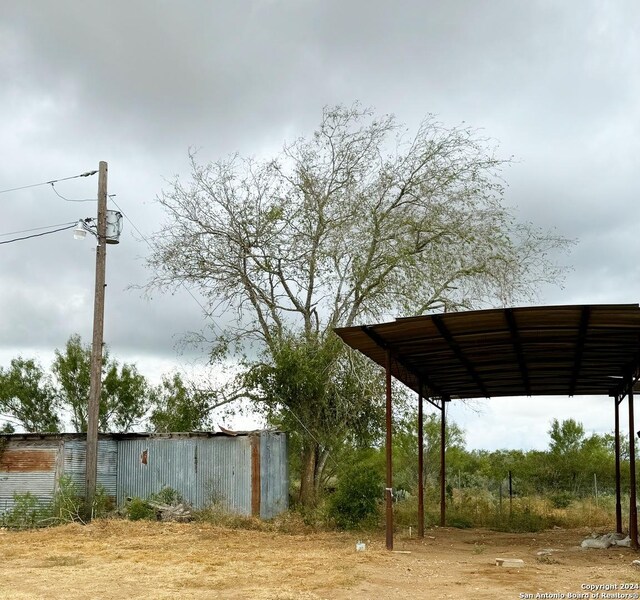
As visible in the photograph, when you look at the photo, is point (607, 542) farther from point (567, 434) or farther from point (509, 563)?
point (567, 434)

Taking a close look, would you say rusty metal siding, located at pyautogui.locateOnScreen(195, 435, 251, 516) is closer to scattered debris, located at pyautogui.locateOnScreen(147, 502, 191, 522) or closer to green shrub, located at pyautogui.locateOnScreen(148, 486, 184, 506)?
green shrub, located at pyautogui.locateOnScreen(148, 486, 184, 506)

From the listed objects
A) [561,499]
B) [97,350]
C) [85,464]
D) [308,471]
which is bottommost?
[561,499]

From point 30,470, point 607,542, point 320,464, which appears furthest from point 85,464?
point 607,542

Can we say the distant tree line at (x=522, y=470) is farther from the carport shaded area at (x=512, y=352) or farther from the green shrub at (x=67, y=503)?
the green shrub at (x=67, y=503)

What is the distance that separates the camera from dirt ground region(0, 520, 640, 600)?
34.5 feet

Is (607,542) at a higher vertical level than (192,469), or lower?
lower

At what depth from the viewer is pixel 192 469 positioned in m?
20.4

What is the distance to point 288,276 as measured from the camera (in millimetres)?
24031

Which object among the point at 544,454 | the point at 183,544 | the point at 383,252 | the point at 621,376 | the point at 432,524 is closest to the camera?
the point at 183,544

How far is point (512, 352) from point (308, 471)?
30.0 ft

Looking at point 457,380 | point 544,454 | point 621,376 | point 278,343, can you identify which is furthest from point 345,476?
point 544,454

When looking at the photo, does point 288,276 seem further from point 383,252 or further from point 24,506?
point 24,506

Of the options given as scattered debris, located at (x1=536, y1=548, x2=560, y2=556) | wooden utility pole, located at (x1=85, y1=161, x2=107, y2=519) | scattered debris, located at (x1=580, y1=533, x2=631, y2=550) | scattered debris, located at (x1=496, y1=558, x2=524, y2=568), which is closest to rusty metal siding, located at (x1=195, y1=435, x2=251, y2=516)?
wooden utility pole, located at (x1=85, y1=161, x2=107, y2=519)

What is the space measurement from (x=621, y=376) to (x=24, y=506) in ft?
46.8
